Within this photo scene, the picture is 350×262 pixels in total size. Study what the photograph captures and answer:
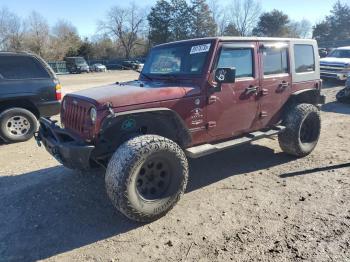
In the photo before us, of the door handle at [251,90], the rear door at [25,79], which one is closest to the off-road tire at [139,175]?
the door handle at [251,90]

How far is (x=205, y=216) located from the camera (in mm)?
3887

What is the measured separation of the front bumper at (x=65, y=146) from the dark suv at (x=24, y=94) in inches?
107

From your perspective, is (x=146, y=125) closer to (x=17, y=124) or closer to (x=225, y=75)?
(x=225, y=75)

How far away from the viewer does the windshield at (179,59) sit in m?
4.48

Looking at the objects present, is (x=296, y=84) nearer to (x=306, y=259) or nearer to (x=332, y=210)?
(x=332, y=210)

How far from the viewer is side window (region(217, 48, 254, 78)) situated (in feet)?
14.9

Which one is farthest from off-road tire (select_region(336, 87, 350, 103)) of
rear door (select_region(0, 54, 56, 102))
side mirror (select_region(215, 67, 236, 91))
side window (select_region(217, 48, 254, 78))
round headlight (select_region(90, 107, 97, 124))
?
round headlight (select_region(90, 107, 97, 124))

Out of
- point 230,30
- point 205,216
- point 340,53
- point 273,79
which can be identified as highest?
point 230,30

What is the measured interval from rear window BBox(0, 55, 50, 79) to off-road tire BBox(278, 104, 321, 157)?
5.09 meters

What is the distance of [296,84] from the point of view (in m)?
5.64

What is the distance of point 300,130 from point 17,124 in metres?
5.55

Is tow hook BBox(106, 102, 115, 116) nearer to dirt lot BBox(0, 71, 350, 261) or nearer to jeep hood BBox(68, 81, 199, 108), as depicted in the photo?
jeep hood BBox(68, 81, 199, 108)

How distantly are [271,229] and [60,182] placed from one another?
302 centimetres

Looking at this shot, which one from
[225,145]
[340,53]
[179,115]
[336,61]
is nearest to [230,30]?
[340,53]
